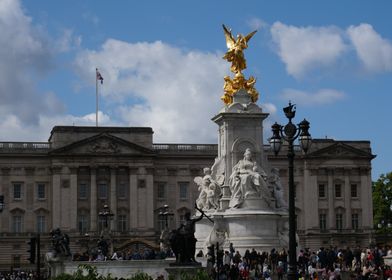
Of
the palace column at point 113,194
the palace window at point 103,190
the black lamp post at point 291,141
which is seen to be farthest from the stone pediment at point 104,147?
the black lamp post at point 291,141

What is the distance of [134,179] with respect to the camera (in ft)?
361

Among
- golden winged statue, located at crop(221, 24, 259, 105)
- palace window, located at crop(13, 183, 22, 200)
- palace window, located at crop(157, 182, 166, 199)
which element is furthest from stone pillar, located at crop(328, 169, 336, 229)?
golden winged statue, located at crop(221, 24, 259, 105)

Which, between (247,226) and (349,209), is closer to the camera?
(247,226)

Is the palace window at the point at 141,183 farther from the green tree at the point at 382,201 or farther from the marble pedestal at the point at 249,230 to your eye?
the marble pedestal at the point at 249,230

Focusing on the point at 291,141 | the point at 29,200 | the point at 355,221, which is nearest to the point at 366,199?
the point at 355,221

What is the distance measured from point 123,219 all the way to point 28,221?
433 inches

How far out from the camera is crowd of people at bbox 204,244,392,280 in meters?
39.8

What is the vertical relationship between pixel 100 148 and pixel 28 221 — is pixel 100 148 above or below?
above

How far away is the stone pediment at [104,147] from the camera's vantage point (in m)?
108

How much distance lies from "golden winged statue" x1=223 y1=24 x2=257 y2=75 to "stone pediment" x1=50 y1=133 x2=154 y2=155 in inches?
2112

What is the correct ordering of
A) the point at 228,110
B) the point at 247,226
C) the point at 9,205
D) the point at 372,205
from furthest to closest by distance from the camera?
the point at 372,205
the point at 9,205
the point at 228,110
the point at 247,226

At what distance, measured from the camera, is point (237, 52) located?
56688 millimetres

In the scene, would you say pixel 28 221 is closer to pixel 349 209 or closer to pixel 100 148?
pixel 100 148

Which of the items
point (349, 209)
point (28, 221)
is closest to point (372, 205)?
point (349, 209)
